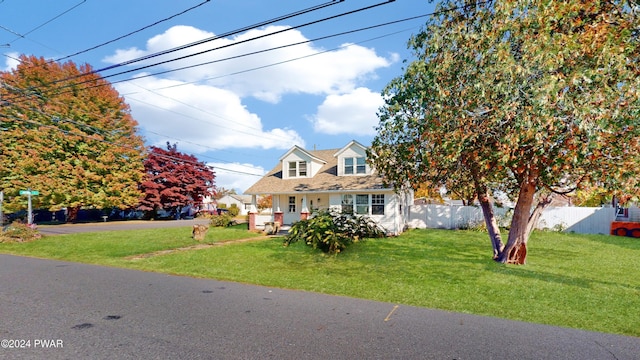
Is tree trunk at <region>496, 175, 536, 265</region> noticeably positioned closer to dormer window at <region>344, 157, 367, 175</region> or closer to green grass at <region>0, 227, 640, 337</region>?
green grass at <region>0, 227, 640, 337</region>

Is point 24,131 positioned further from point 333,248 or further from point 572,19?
point 572,19

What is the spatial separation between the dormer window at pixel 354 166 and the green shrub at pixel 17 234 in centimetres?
1776

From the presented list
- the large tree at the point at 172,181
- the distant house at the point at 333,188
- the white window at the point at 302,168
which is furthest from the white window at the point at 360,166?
the large tree at the point at 172,181

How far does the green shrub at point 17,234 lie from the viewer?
56.5 ft

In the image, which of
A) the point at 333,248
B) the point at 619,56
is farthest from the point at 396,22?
the point at 333,248

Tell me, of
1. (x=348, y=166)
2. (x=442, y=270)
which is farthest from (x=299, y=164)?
(x=442, y=270)

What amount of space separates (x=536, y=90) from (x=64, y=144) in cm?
3713

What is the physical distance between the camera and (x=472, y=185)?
1292cm

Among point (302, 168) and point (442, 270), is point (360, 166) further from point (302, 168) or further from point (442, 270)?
point (442, 270)

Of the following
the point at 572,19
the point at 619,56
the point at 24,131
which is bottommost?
the point at 619,56

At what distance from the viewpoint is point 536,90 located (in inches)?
271

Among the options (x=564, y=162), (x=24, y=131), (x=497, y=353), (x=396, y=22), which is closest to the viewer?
(x=497, y=353)

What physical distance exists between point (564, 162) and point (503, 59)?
8.61ft

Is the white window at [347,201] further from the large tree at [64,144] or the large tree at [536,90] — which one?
the large tree at [64,144]
